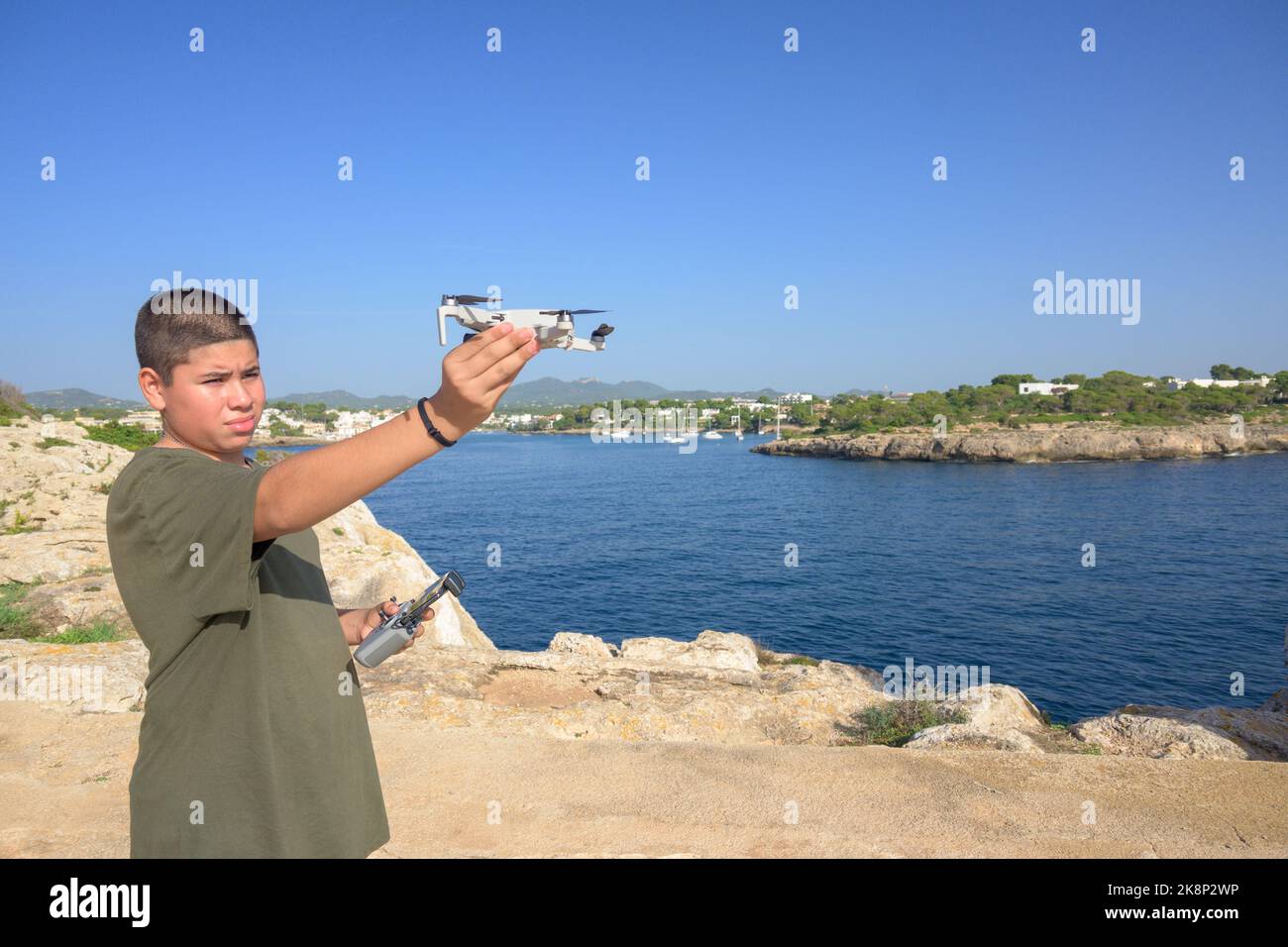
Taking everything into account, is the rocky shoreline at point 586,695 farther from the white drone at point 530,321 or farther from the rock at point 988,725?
the white drone at point 530,321

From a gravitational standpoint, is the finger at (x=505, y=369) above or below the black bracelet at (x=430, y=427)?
above

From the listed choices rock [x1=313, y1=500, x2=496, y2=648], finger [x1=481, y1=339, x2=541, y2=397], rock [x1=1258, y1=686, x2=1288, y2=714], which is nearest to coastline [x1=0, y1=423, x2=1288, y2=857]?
rock [x1=1258, y1=686, x2=1288, y2=714]

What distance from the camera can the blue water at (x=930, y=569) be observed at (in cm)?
2773

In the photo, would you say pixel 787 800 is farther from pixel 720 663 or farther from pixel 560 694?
pixel 720 663

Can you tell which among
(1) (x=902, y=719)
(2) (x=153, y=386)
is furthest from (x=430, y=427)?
(1) (x=902, y=719)

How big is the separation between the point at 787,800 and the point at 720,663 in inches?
425

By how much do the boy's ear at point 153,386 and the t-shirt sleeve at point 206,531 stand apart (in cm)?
30

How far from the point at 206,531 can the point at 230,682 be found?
496 mm

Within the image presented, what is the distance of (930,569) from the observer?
138 feet

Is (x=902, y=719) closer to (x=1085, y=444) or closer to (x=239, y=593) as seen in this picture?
(x=239, y=593)

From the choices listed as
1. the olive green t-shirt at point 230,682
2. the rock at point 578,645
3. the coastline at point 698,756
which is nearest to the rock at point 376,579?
the rock at point 578,645

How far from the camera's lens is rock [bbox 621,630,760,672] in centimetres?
1694

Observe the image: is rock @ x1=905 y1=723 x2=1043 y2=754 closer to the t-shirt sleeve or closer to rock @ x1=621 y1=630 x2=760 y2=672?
the t-shirt sleeve
